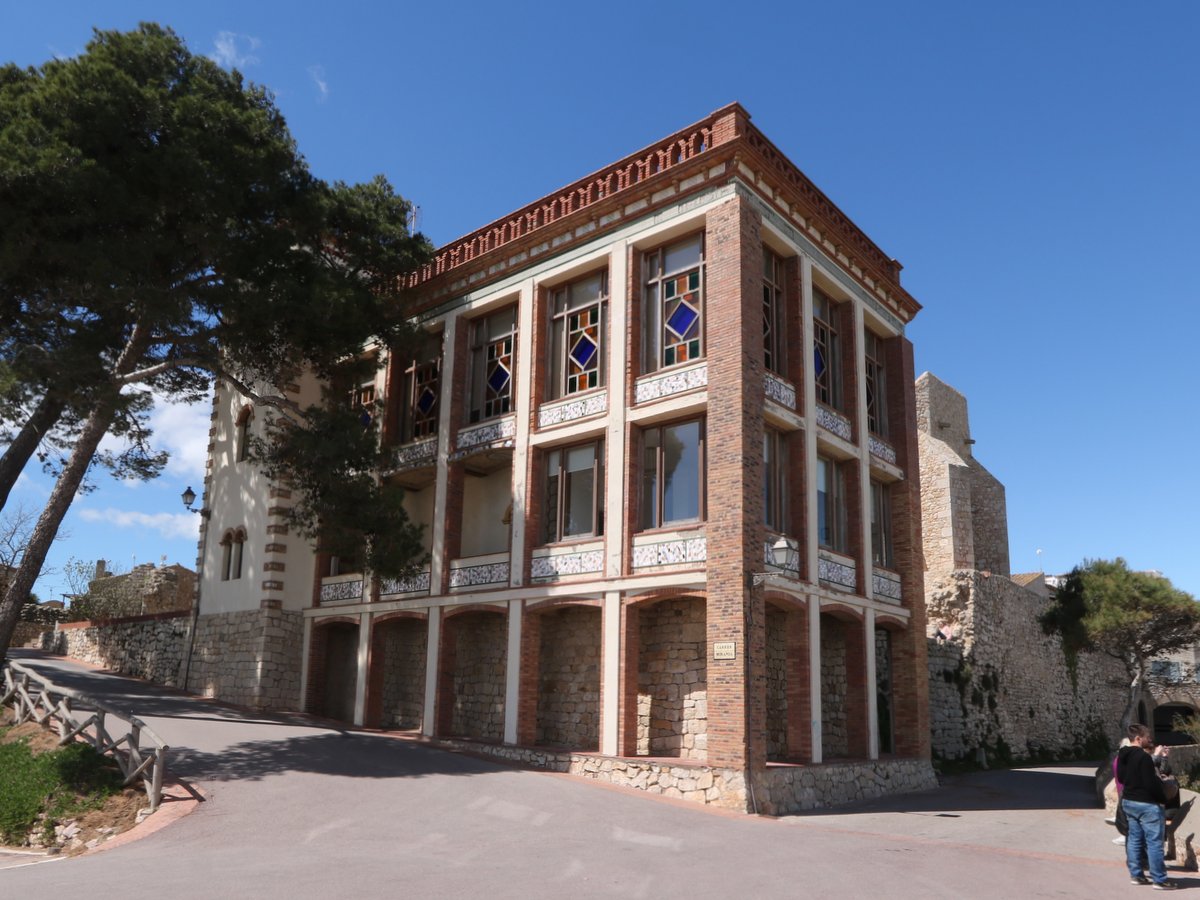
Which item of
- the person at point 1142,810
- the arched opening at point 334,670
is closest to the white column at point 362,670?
the arched opening at point 334,670

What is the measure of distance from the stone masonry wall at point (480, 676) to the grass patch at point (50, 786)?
7.86 meters

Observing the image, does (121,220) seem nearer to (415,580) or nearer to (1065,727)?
(415,580)

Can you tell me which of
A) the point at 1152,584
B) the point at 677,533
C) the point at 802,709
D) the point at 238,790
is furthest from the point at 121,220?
the point at 1152,584

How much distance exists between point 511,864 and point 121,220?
13096mm

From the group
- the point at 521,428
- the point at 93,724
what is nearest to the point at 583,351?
the point at 521,428

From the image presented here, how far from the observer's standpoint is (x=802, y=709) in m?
16.9

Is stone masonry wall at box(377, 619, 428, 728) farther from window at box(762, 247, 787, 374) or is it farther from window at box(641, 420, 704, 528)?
window at box(762, 247, 787, 374)

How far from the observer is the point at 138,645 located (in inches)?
1097

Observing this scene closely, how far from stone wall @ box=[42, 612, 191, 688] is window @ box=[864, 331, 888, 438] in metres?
19.1

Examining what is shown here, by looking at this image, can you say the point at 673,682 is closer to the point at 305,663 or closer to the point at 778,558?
the point at 778,558

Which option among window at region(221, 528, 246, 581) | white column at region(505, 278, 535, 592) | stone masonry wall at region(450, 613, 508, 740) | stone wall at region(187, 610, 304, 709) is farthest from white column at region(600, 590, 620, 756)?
window at region(221, 528, 246, 581)

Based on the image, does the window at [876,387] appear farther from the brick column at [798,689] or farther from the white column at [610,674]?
the white column at [610,674]

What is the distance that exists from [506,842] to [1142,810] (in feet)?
22.7

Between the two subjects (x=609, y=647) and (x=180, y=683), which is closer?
(x=609, y=647)
